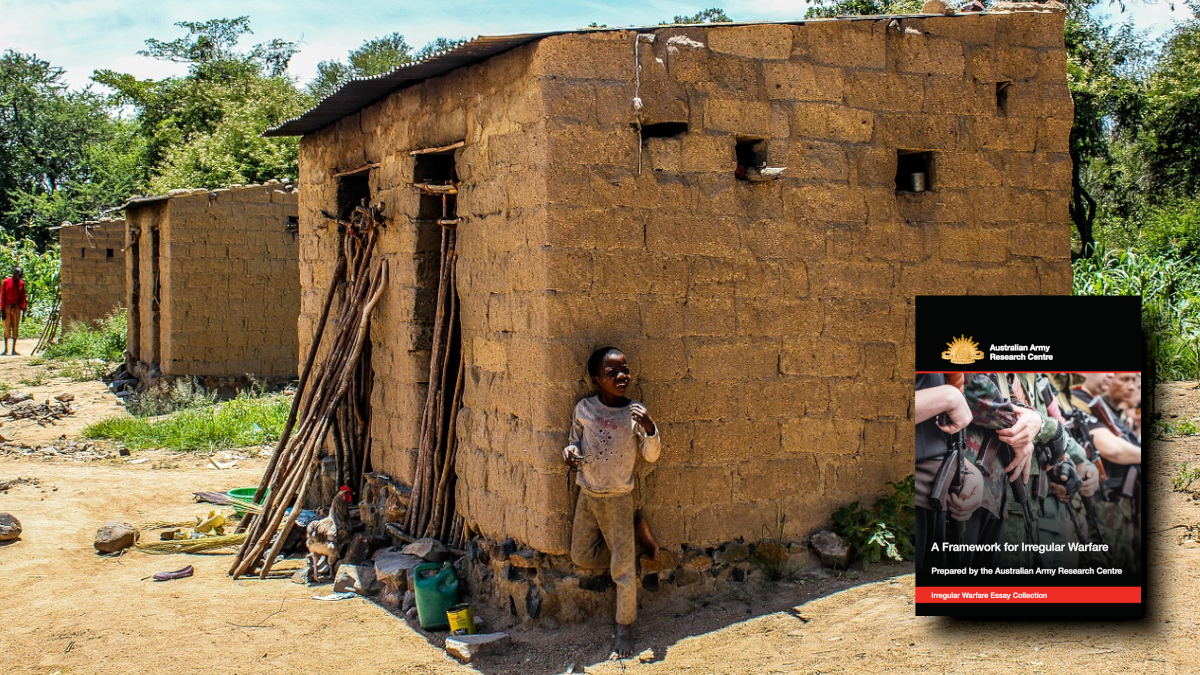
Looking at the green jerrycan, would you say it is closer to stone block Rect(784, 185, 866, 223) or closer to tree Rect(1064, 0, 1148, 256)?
stone block Rect(784, 185, 866, 223)

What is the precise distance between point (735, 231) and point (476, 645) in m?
2.46

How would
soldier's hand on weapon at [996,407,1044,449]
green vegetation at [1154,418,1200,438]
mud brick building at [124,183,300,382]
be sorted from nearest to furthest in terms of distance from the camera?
1. soldier's hand on weapon at [996,407,1044,449]
2. green vegetation at [1154,418,1200,438]
3. mud brick building at [124,183,300,382]

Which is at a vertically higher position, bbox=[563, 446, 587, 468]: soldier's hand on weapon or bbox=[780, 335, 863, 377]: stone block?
bbox=[780, 335, 863, 377]: stone block

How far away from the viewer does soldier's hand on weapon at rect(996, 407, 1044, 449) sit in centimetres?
350

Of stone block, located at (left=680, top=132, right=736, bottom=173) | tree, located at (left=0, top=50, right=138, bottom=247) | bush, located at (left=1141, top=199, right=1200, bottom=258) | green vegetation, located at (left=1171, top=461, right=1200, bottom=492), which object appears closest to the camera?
stone block, located at (left=680, top=132, right=736, bottom=173)

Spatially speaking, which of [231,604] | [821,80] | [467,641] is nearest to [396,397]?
[231,604]

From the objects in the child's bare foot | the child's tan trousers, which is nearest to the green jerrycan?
the child's tan trousers

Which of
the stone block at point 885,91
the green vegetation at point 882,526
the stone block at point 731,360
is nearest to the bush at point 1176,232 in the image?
the stone block at point 885,91

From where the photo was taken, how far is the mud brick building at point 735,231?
17.3 feet

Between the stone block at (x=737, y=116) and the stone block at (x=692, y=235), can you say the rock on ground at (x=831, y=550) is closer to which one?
the stone block at (x=692, y=235)

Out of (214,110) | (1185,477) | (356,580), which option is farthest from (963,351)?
(214,110)

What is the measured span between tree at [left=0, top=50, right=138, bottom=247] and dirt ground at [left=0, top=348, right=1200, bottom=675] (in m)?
26.0

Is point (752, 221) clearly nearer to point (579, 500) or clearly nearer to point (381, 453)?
point (579, 500)

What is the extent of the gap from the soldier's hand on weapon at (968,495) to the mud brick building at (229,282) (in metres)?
10.7
